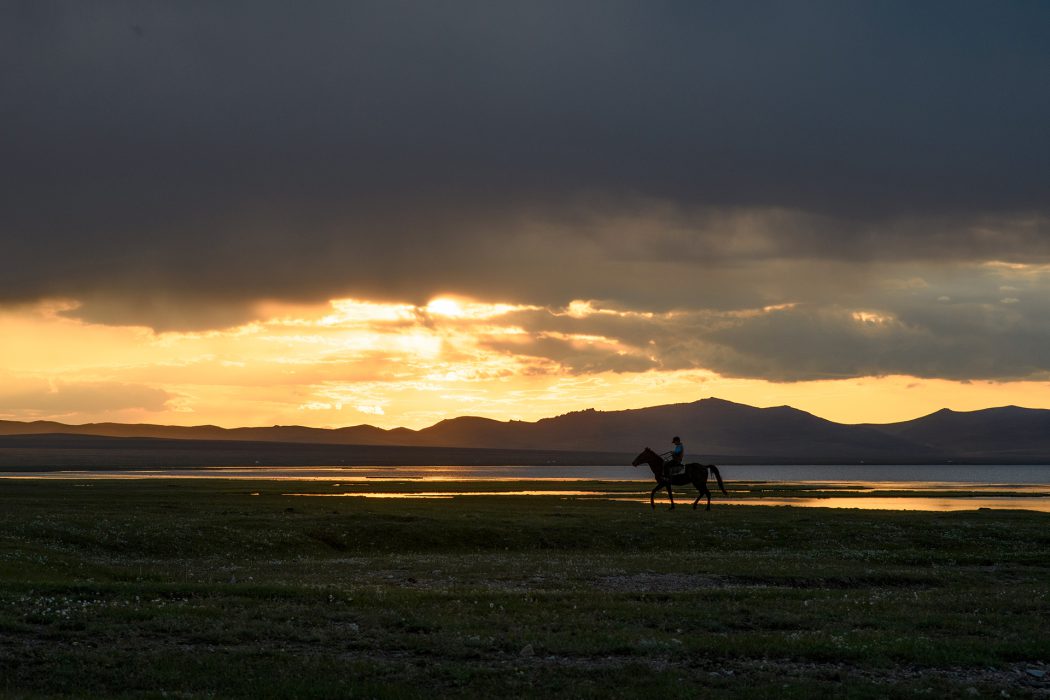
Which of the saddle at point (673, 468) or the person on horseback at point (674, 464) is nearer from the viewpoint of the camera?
the person on horseback at point (674, 464)

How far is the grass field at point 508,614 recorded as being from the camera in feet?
58.2

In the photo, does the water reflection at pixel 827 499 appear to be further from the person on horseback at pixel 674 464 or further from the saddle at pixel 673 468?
the person on horseback at pixel 674 464

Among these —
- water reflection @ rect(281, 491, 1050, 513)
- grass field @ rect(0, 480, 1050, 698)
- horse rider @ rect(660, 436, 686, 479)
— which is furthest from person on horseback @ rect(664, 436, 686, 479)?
water reflection @ rect(281, 491, 1050, 513)

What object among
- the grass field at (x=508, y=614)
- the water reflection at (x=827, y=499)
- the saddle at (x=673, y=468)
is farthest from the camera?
the water reflection at (x=827, y=499)

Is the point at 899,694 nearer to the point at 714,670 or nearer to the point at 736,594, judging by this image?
the point at 714,670

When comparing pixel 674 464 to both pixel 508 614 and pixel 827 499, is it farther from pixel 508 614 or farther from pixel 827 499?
pixel 827 499

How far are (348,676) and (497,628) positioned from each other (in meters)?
4.82

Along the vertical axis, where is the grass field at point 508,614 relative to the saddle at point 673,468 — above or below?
below

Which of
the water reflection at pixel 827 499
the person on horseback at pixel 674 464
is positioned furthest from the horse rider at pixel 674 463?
the water reflection at pixel 827 499

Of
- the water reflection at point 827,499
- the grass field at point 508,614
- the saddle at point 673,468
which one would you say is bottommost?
the water reflection at point 827,499

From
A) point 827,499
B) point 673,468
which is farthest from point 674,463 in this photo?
point 827,499

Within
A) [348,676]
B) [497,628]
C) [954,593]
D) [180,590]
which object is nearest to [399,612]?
[497,628]

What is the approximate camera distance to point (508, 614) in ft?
77.8

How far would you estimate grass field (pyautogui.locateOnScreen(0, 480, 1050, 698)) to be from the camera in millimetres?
17734
